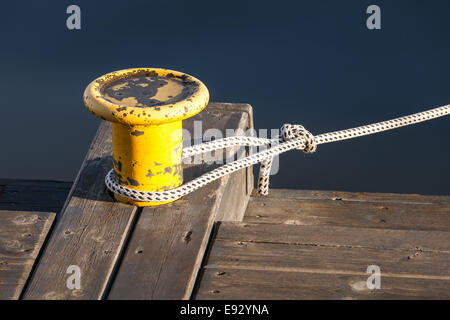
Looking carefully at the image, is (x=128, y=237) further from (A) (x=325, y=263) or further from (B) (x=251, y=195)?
(B) (x=251, y=195)

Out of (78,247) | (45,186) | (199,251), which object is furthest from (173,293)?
(45,186)

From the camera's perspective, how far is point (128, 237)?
246 cm

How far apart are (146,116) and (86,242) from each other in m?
0.44

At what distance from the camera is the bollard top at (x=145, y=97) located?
2.40m

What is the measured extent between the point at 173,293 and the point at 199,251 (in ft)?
0.65

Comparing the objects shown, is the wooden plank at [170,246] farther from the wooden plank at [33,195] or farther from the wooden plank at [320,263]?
the wooden plank at [33,195]

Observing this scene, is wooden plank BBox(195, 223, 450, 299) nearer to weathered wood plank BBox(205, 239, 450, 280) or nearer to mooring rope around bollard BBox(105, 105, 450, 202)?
weathered wood plank BBox(205, 239, 450, 280)

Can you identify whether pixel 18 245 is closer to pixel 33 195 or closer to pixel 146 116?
pixel 146 116

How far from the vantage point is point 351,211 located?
335 cm

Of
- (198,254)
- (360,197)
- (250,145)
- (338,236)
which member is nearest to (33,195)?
(250,145)

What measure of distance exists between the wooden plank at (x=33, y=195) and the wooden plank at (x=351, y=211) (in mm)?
980

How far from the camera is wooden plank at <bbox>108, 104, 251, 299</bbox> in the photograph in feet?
7.30

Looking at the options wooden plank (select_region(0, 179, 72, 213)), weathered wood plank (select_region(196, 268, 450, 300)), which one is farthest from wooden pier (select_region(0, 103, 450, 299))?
wooden plank (select_region(0, 179, 72, 213))
